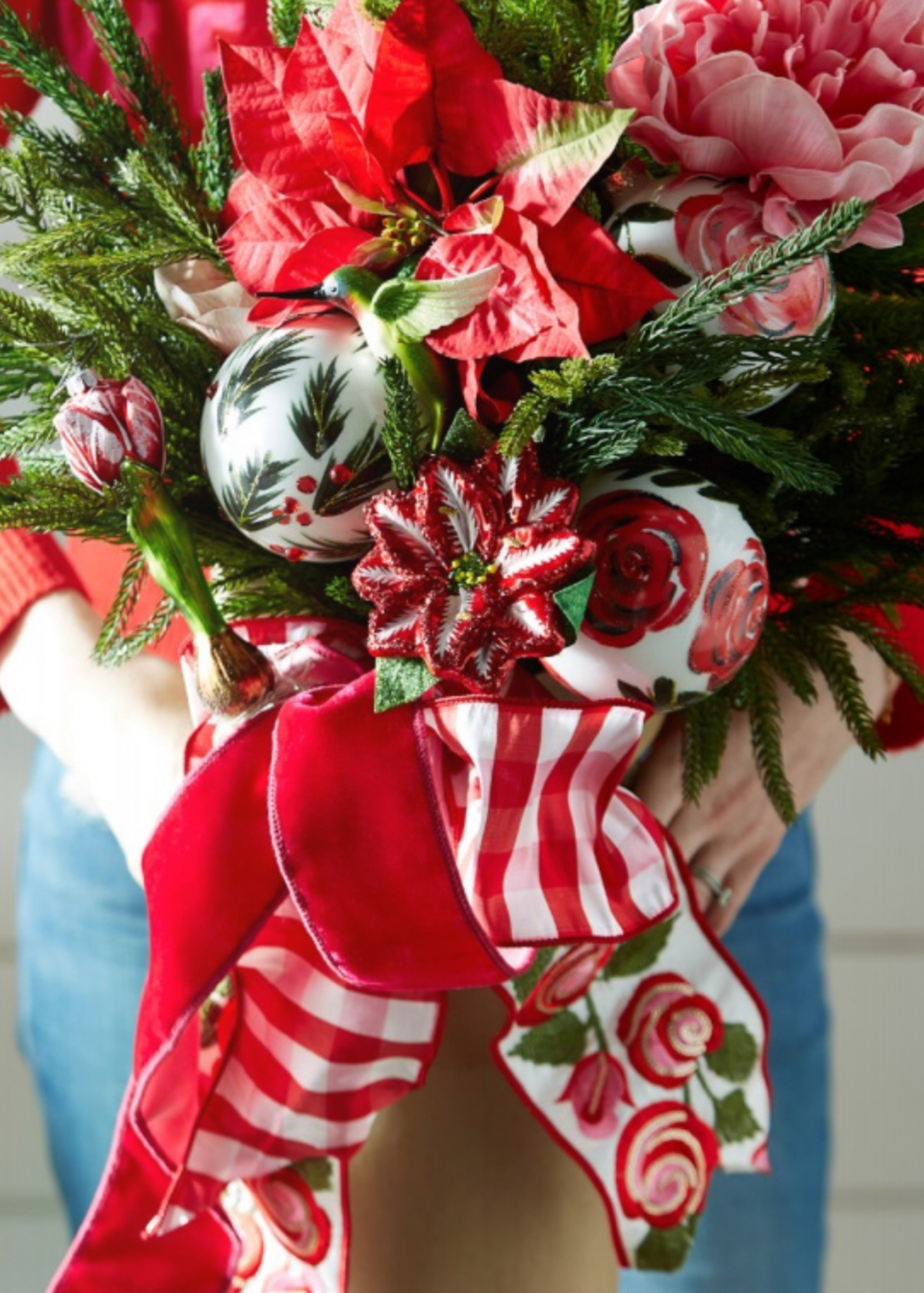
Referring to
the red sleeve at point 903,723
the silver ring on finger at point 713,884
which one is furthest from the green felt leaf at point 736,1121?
the red sleeve at point 903,723

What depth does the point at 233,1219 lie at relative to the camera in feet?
1.96

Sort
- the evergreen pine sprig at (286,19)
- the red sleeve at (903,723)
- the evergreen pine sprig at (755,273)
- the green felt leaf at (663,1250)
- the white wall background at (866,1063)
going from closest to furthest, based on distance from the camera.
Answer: the evergreen pine sprig at (755,273), the evergreen pine sprig at (286,19), the green felt leaf at (663,1250), the red sleeve at (903,723), the white wall background at (866,1063)

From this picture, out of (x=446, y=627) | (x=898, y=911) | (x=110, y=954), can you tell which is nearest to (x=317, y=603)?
(x=446, y=627)

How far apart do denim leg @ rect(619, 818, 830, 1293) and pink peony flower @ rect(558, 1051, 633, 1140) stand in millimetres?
285

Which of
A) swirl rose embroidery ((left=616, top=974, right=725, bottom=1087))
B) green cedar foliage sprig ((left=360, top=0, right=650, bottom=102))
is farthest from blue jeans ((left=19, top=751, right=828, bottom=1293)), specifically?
green cedar foliage sprig ((left=360, top=0, right=650, bottom=102))

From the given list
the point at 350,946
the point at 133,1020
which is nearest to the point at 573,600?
the point at 350,946

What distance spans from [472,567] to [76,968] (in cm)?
57

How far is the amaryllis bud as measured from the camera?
41 centimetres

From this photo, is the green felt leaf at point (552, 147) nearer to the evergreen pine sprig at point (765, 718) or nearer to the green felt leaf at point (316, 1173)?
Result: the evergreen pine sprig at point (765, 718)

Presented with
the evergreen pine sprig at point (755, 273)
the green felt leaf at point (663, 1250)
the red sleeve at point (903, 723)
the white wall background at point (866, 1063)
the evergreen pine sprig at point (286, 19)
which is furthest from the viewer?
the white wall background at point (866, 1063)

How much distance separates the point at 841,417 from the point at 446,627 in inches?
5.9

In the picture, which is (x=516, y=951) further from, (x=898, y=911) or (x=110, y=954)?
(x=898, y=911)

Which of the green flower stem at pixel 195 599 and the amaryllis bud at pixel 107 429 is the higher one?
the amaryllis bud at pixel 107 429

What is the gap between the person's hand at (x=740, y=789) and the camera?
0.60m
